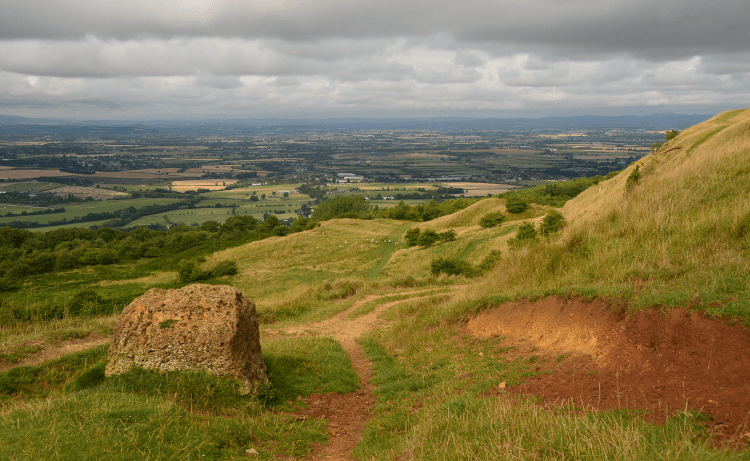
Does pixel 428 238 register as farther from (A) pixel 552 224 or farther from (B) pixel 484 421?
(B) pixel 484 421

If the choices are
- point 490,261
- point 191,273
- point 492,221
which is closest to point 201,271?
point 191,273

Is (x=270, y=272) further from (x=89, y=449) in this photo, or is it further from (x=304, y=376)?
(x=89, y=449)

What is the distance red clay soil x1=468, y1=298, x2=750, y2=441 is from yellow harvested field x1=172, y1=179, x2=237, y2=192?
157343mm

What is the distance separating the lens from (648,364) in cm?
663

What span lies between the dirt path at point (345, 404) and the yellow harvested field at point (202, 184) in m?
148

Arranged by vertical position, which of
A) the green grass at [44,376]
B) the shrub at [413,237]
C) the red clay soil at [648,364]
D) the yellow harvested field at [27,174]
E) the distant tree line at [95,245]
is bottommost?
the distant tree line at [95,245]

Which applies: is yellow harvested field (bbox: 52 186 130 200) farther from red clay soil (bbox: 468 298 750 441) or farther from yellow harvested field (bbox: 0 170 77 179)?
red clay soil (bbox: 468 298 750 441)

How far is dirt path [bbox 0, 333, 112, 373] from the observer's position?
10451 mm

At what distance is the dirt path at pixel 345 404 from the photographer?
7.34 m

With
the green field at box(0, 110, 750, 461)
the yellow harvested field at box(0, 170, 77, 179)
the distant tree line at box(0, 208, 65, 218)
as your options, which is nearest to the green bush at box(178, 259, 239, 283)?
the green field at box(0, 110, 750, 461)

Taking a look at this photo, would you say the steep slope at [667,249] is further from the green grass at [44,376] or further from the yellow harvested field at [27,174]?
the yellow harvested field at [27,174]

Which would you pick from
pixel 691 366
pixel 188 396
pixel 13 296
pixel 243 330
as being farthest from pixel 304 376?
pixel 13 296

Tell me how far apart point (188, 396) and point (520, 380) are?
608cm

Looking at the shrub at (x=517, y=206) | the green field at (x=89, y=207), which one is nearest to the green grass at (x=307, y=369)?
the shrub at (x=517, y=206)
